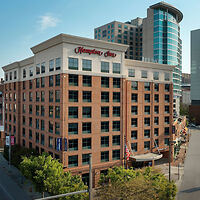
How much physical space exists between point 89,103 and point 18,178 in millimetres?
24325

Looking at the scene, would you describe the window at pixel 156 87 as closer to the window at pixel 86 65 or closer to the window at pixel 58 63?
the window at pixel 86 65

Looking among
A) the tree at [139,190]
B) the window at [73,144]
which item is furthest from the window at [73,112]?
the tree at [139,190]

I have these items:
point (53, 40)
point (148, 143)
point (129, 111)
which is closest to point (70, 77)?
point (53, 40)

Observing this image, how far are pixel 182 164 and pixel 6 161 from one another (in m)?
49.5

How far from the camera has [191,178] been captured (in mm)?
47125

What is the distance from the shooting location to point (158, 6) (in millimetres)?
115000

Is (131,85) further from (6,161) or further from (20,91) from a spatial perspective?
(6,161)

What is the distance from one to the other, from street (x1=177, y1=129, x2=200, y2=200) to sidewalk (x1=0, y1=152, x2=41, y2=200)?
26.5m

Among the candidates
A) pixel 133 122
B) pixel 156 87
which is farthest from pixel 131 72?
pixel 133 122

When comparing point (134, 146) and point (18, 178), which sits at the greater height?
point (134, 146)

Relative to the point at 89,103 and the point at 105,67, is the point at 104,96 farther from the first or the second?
the point at 105,67

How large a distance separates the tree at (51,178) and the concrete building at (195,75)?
12392 cm

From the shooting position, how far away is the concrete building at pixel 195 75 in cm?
13775

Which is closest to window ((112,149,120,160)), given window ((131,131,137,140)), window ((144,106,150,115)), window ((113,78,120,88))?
window ((131,131,137,140))
